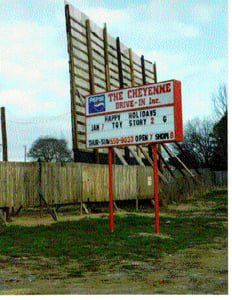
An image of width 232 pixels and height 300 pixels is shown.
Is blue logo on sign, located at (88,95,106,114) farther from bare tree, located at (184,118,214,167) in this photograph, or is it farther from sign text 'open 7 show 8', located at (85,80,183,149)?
bare tree, located at (184,118,214,167)

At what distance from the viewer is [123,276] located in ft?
26.1

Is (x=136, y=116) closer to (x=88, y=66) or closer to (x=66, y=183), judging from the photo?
(x=66, y=183)

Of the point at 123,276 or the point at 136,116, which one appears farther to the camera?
the point at 136,116

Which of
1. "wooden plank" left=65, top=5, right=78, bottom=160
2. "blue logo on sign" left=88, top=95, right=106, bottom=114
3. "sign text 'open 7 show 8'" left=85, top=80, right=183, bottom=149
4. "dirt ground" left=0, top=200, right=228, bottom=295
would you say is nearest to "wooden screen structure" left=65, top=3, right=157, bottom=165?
"wooden plank" left=65, top=5, right=78, bottom=160

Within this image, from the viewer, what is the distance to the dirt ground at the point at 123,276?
6.70 metres

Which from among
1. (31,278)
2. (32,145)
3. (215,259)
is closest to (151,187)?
(215,259)

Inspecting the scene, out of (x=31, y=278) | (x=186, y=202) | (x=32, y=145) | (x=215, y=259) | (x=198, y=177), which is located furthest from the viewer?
(x=32, y=145)

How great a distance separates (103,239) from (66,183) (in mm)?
9133

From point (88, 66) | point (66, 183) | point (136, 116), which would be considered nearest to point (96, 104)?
point (136, 116)

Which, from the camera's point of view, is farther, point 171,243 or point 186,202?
point 186,202

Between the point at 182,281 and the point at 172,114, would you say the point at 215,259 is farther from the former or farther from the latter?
the point at 172,114

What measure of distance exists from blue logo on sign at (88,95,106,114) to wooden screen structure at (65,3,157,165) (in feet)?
43.0

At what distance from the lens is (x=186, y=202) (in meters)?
32.6

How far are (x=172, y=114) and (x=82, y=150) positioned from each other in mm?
15774
